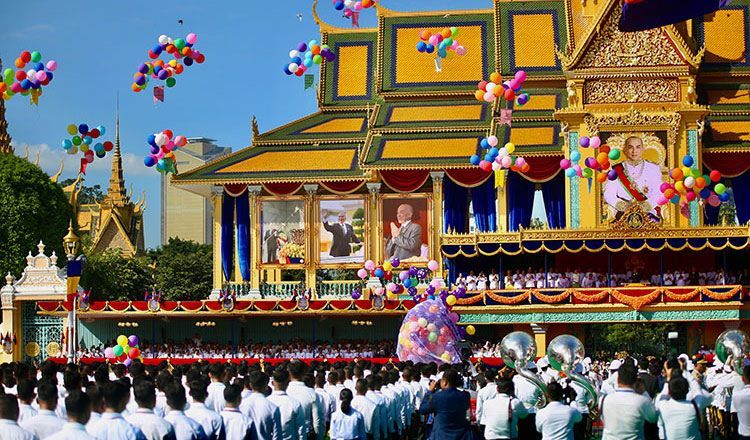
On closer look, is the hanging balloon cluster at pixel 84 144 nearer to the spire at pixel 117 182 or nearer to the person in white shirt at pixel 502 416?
the person in white shirt at pixel 502 416

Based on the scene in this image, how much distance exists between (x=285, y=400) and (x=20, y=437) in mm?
5413

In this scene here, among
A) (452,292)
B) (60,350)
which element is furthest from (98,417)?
(60,350)

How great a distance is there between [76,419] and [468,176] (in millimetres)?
40036

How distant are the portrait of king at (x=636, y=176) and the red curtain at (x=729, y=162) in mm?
2855

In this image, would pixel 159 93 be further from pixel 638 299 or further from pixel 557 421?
pixel 557 421

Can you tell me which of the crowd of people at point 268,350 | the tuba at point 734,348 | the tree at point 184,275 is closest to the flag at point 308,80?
the crowd of people at point 268,350

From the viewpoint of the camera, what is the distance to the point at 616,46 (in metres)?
49.1

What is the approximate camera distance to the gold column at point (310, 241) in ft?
170

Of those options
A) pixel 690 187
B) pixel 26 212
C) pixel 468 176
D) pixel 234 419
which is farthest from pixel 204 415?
pixel 26 212

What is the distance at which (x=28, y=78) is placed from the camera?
114 ft

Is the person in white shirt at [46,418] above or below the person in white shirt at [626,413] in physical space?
above

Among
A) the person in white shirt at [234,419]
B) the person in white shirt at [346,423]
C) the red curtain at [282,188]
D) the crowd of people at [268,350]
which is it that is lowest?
the crowd of people at [268,350]

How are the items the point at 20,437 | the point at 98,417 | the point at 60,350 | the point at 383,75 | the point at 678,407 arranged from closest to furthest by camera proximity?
the point at 20,437 < the point at 98,417 < the point at 678,407 < the point at 60,350 < the point at 383,75

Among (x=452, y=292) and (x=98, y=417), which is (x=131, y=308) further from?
(x=98, y=417)
